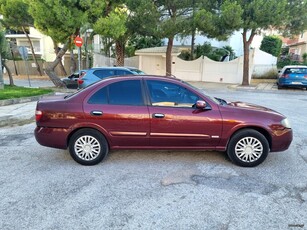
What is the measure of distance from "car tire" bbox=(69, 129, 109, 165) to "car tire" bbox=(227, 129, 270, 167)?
2213 millimetres

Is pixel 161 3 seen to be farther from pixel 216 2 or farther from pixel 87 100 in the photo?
pixel 87 100

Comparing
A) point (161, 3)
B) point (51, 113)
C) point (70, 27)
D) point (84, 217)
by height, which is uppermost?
point (161, 3)

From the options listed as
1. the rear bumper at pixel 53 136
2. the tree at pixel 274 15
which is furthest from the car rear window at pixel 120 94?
the tree at pixel 274 15

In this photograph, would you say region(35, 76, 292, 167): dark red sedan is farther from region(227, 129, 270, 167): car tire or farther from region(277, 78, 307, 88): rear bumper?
region(277, 78, 307, 88): rear bumper

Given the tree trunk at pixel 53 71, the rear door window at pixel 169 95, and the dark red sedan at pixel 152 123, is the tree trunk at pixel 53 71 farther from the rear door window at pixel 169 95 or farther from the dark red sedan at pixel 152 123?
the rear door window at pixel 169 95

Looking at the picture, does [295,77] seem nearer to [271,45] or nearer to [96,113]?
[271,45]

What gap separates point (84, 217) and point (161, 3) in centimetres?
1605

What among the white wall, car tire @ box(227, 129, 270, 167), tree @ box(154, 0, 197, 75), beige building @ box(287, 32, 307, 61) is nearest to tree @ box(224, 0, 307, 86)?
tree @ box(154, 0, 197, 75)

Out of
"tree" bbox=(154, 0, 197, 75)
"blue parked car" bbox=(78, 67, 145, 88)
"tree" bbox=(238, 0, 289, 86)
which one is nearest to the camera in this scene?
"blue parked car" bbox=(78, 67, 145, 88)

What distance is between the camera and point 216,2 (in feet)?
55.5

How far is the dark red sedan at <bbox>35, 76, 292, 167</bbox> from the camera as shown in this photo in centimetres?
430

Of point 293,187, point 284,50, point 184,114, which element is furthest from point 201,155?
point 284,50

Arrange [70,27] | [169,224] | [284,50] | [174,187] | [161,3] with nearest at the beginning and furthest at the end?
[169,224] → [174,187] → [70,27] → [161,3] → [284,50]

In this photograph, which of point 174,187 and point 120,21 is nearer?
point 174,187
